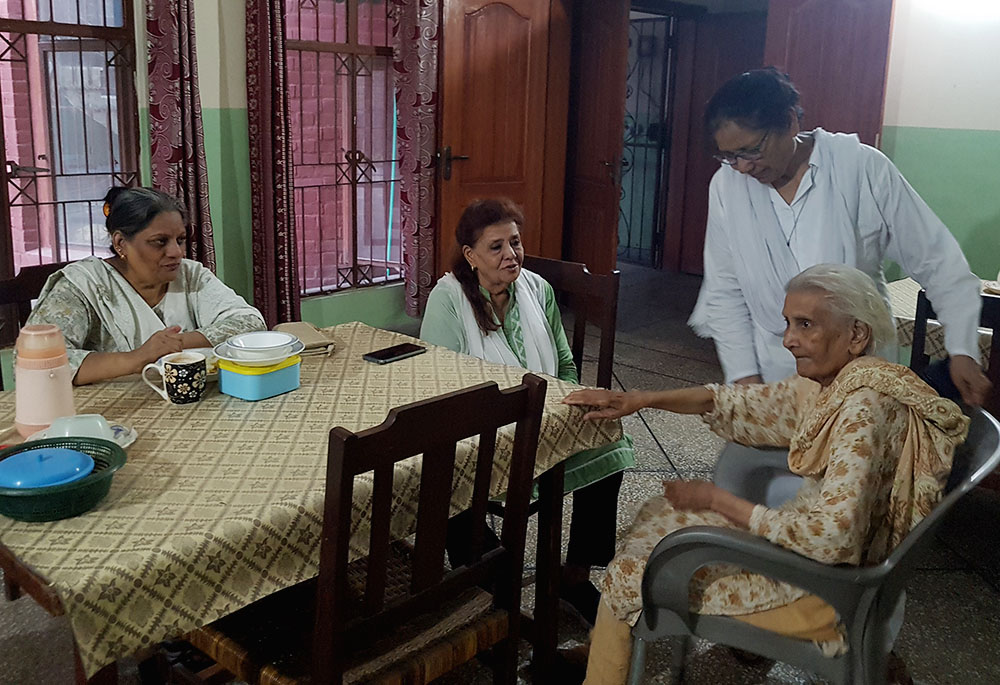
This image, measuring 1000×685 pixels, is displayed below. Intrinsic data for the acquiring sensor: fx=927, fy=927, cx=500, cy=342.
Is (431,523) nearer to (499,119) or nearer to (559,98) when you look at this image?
(499,119)

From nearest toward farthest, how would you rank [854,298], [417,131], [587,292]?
[854,298] < [587,292] < [417,131]

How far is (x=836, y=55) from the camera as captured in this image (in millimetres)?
4746

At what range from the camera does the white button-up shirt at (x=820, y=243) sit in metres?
2.03

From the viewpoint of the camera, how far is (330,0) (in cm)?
472

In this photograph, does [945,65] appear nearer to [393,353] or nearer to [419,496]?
[393,353]

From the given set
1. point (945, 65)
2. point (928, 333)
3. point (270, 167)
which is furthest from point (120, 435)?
point (945, 65)

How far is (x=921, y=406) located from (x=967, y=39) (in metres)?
3.92

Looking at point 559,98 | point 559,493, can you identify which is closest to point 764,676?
point 559,493

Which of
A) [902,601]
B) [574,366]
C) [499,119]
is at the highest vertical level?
[499,119]

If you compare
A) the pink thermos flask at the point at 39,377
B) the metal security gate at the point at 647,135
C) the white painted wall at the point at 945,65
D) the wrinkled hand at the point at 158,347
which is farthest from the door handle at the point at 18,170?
the metal security gate at the point at 647,135

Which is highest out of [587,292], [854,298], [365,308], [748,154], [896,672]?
[748,154]

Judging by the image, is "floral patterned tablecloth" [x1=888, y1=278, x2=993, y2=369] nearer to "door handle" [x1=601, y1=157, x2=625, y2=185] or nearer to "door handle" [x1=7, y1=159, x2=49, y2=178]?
"door handle" [x1=601, y1=157, x2=625, y2=185]

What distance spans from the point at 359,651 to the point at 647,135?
642 centimetres

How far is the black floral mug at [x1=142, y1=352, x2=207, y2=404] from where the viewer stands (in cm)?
180
